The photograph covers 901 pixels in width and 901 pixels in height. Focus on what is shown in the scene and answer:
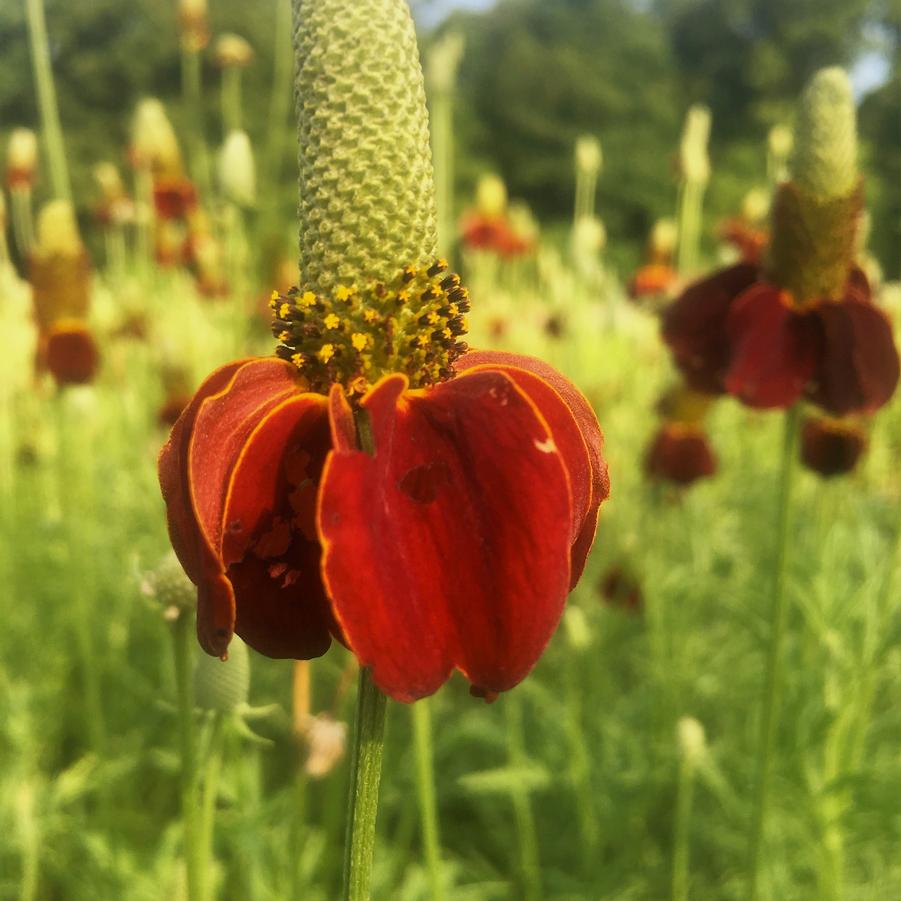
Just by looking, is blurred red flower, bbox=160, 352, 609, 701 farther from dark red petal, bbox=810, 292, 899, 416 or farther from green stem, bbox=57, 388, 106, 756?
green stem, bbox=57, 388, 106, 756

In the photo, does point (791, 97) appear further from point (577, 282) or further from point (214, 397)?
point (214, 397)

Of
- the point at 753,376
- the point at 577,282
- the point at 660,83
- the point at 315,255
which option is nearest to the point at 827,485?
the point at 753,376

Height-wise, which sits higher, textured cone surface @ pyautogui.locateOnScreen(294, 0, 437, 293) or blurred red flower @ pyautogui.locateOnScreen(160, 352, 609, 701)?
textured cone surface @ pyautogui.locateOnScreen(294, 0, 437, 293)

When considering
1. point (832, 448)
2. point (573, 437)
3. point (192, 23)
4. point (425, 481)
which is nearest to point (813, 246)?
point (832, 448)

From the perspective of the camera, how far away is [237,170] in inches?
72.3

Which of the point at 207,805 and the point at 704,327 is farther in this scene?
the point at 704,327

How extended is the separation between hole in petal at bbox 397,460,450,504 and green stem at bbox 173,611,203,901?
16.3 inches

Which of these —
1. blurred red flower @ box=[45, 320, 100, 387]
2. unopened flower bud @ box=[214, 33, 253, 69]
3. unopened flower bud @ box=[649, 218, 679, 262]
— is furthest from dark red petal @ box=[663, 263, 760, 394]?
unopened flower bud @ box=[649, 218, 679, 262]

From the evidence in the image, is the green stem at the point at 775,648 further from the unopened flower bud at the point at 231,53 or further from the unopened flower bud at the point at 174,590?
the unopened flower bud at the point at 231,53

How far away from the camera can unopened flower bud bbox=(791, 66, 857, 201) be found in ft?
4.70

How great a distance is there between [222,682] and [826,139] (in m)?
1.19

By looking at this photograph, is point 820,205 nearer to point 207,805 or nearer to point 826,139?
point 826,139

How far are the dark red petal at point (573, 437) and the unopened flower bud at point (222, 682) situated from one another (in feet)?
1.30

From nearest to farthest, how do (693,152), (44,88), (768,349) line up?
1. (768,349)
2. (44,88)
3. (693,152)
